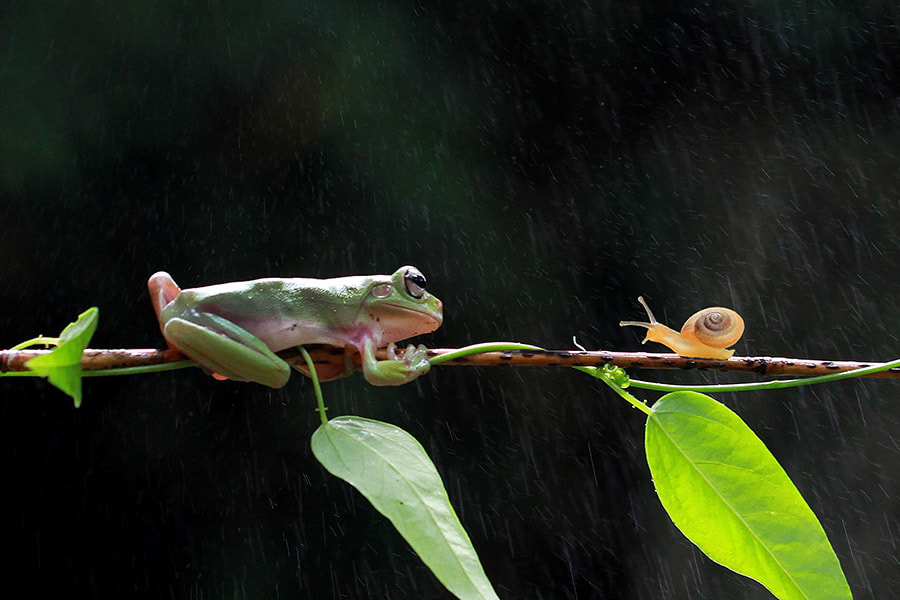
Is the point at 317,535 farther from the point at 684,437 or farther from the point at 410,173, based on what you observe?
the point at 684,437

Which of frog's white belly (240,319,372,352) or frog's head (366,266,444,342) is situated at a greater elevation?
frog's white belly (240,319,372,352)

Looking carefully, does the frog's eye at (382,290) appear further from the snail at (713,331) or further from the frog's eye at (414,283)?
the snail at (713,331)

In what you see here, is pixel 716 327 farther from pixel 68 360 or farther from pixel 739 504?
pixel 68 360

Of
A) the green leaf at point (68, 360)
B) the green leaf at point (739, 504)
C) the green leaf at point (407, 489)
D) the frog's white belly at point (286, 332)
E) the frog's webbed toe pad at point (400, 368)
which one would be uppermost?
the green leaf at point (68, 360)

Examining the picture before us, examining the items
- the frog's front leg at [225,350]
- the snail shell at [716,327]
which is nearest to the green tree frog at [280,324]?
the frog's front leg at [225,350]

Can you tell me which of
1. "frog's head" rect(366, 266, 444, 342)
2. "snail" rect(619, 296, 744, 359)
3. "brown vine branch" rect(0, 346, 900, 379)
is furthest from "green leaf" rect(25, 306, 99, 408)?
"snail" rect(619, 296, 744, 359)

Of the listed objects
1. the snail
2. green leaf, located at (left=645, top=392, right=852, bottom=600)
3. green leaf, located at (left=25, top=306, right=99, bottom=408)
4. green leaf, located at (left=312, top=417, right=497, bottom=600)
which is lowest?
the snail

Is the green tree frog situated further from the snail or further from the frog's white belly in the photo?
the snail
